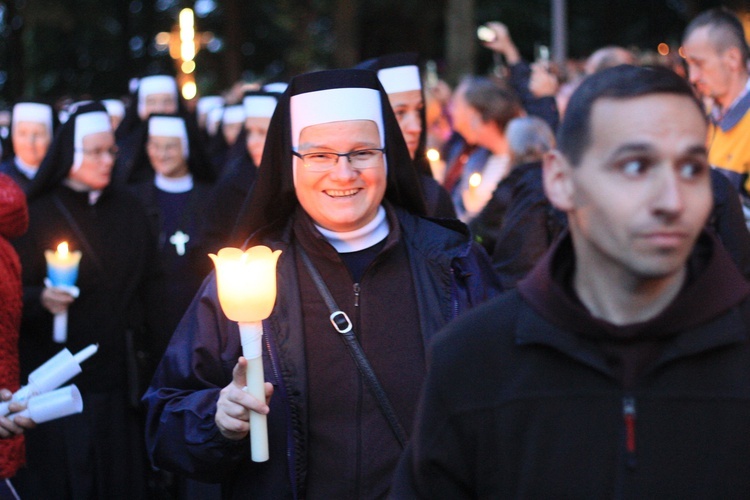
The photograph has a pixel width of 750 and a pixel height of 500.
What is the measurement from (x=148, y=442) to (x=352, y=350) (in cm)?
80

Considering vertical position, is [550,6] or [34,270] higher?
[550,6]

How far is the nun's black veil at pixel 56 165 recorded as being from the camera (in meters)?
7.17

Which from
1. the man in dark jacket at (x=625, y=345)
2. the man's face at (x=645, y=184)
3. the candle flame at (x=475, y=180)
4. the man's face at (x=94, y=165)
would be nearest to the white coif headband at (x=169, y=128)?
the man's face at (x=94, y=165)

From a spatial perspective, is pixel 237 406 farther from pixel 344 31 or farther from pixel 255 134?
pixel 344 31

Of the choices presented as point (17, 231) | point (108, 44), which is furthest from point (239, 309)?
point (108, 44)

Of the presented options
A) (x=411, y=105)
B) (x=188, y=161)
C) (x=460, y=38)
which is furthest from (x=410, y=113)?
(x=460, y=38)

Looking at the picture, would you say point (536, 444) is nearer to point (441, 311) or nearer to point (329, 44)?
point (441, 311)

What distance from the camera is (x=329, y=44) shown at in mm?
33406

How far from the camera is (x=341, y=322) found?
12.4 feet

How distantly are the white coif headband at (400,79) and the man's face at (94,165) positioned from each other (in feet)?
6.66

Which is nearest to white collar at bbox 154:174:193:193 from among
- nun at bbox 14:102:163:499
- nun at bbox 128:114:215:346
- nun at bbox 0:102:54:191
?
nun at bbox 128:114:215:346

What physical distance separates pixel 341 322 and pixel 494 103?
4.69 meters

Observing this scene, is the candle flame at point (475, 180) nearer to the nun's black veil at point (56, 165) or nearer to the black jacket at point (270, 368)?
the nun's black veil at point (56, 165)

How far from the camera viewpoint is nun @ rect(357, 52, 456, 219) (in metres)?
5.99
